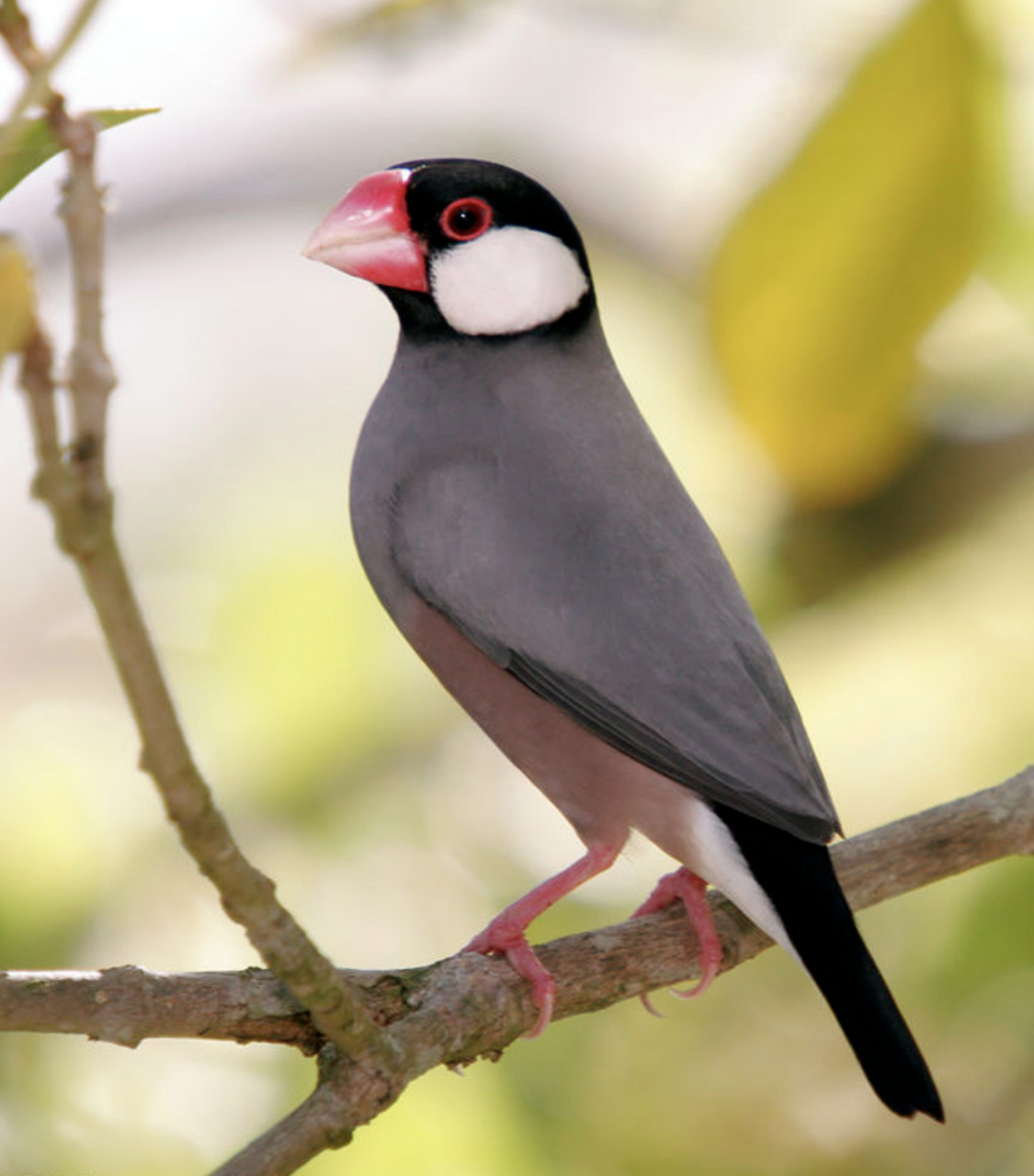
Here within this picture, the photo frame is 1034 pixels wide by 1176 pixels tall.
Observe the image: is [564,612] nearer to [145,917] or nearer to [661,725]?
[661,725]

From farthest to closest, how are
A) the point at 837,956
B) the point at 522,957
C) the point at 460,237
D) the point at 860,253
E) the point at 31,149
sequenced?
the point at 460,237 < the point at 860,253 < the point at 522,957 < the point at 837,956 < the point at 31,149

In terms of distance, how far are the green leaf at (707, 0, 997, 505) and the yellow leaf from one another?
1354 millimetres

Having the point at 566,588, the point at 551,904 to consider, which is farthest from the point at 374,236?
the point at 551,904

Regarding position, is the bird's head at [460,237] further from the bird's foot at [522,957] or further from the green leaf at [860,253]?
the bird's foot at [522,957]

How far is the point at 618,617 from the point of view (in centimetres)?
203

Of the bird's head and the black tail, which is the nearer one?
the black tail

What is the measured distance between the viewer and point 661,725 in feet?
6.49

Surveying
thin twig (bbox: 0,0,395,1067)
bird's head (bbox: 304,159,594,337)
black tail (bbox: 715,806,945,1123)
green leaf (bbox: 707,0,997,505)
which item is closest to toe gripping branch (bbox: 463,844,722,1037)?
black tail (bbox: 715,806,945,1123)

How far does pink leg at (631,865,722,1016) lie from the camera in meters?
2.18

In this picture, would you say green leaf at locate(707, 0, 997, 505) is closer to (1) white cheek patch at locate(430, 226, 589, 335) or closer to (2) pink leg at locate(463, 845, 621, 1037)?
(1) white cheek patch at locate(430, 226, 589, 335)

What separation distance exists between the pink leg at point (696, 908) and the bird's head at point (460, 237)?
82 cm

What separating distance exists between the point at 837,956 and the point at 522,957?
1.27 ft

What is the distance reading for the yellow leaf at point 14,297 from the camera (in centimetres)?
84

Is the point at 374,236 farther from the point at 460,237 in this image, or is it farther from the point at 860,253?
the point at 860,253
